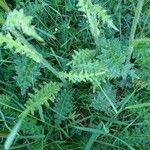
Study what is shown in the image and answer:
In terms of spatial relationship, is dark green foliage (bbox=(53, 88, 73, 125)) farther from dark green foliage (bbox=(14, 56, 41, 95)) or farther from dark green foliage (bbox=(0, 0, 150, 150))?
dark green foliage (bbox=(14, 56, 41, 95))

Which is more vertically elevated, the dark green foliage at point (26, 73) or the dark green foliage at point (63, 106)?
the dark green foliage at point (26, 73)

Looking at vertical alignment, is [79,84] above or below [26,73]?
below

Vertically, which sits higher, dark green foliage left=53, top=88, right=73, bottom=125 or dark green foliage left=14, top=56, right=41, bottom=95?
dark green foliage left=14, top=56, right=41, bottom=95

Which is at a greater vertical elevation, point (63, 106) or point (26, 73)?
point (26, 73)

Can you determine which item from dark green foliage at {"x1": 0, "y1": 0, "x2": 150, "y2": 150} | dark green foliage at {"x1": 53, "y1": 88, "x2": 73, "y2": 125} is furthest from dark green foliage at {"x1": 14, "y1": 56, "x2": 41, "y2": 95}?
dark green foliage at {"x1": 53, "y1": 88, "x2": 73, "y2": 125}

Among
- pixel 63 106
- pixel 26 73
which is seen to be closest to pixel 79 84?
pixel 63 106

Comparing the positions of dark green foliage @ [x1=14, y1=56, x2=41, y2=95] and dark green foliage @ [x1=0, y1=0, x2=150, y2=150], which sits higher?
dark green foliage @ [x1=14, y1=56, x2=41, y2=95]

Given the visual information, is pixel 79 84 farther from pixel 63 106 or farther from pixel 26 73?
pixel 26 73

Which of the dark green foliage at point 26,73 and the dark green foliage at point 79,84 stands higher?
the dark green foliage at point 26,73

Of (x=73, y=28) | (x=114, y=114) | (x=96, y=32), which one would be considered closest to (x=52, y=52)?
(x=73, y=28)

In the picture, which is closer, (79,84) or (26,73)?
(26,73)

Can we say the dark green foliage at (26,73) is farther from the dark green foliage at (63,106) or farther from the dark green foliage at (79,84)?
the dark green foliage at (63,106)

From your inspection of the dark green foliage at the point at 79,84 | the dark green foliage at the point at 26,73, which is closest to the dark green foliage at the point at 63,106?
the dark green foliage at the point at 79,84
